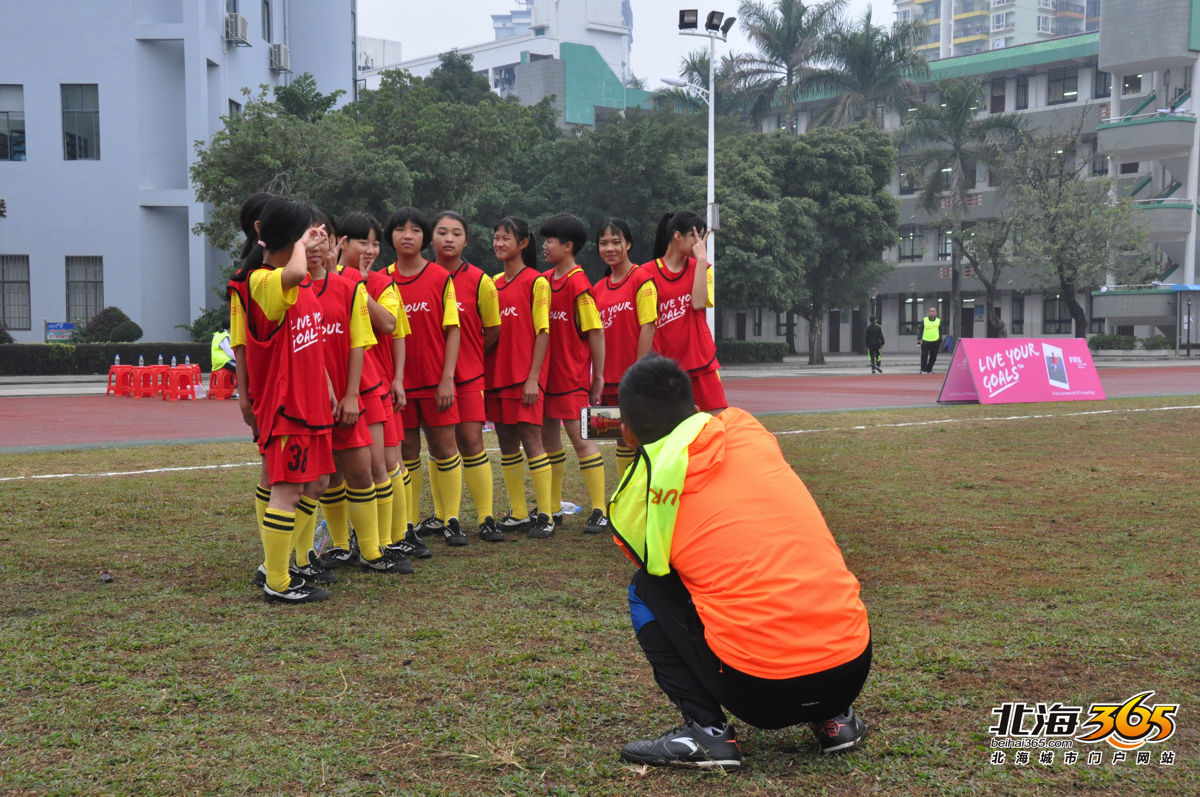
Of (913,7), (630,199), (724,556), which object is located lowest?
(724,556)

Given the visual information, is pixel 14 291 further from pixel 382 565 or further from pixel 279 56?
pixel 382 565

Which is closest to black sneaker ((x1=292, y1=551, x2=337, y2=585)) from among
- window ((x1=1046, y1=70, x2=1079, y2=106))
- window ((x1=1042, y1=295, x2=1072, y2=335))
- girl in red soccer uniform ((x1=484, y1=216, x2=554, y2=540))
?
girl in red soccer uniform ((x1=484, y1=216, x2=554, y2=540))

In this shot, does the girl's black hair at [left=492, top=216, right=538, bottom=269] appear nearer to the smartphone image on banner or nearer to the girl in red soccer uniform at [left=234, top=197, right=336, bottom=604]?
the smartphone image on banner

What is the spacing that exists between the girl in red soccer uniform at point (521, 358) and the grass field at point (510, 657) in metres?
0.48

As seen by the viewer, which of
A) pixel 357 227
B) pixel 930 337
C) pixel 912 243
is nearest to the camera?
pixel 357 227

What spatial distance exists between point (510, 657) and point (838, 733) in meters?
1.40

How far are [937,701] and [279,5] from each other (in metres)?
41.6

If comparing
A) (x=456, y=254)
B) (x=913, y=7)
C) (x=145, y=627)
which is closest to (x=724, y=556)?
(x=145, y=627)

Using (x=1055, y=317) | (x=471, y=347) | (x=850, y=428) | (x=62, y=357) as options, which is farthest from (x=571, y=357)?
(x=1055, y=317)

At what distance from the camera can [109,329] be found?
1259 inches

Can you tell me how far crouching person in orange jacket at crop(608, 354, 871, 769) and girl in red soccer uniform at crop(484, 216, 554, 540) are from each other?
11.2ft

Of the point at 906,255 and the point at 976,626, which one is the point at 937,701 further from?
the point at 906,255

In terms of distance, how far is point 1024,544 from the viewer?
624 cm

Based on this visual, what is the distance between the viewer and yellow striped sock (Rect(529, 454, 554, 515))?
22.4 ft
